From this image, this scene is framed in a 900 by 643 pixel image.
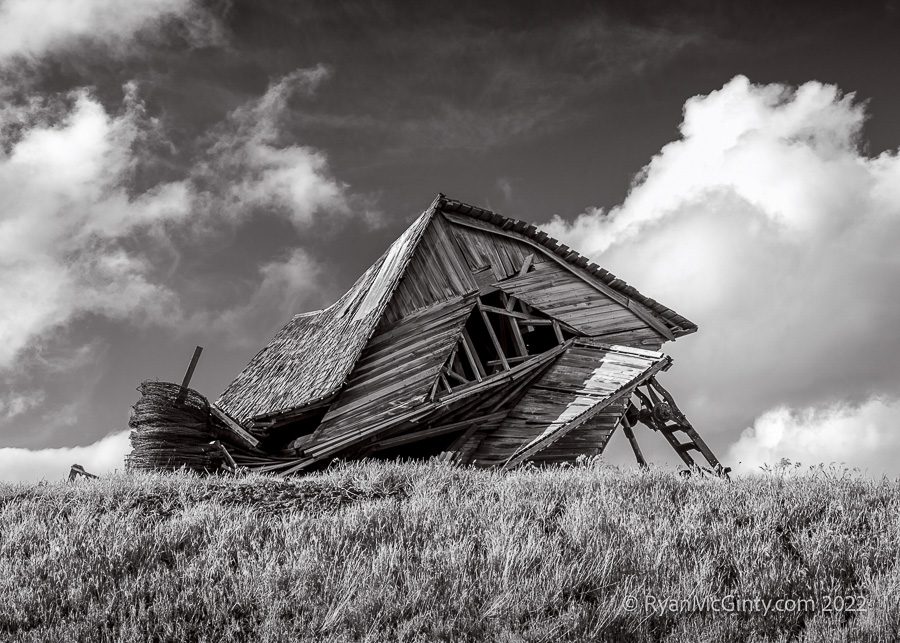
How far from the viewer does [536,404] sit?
50.6 ft

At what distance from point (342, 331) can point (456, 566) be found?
1094cm

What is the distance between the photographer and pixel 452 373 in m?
14.4

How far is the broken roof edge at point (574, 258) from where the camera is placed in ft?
56.1

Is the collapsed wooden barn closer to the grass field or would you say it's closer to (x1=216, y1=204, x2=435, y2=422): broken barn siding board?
(x1=216, y1=204, x2=435, y2=422): broken barn siding board

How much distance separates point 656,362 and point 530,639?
479 inches

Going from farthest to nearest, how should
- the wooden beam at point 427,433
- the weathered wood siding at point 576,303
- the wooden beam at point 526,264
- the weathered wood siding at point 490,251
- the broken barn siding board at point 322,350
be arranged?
the wooden beam at point 526,264
the weathered wood siding at point 576,303
the weathered wood siding at point 490,251
the broken barn siding board at point 322,350
the wooden beam at point 427,433

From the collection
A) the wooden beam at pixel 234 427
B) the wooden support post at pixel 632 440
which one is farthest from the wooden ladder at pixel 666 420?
the wooden beam at pixel 234 427

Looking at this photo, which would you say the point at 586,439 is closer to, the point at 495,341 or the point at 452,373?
the point at 495,341

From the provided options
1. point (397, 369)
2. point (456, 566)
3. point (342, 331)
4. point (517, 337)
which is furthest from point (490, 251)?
point (456, 566)

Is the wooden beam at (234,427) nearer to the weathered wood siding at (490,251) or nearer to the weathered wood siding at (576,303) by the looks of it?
the weathered wood siding at (490,251)

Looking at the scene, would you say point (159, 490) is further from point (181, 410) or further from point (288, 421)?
point (288, 421)

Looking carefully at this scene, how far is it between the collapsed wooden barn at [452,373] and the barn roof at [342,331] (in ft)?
0.15

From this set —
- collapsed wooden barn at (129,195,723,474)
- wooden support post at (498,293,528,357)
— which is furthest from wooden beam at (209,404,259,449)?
wooden support post at (498,293,528,357)

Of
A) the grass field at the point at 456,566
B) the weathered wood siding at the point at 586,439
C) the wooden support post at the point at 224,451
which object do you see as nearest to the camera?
the grass field at the point at 456,566
